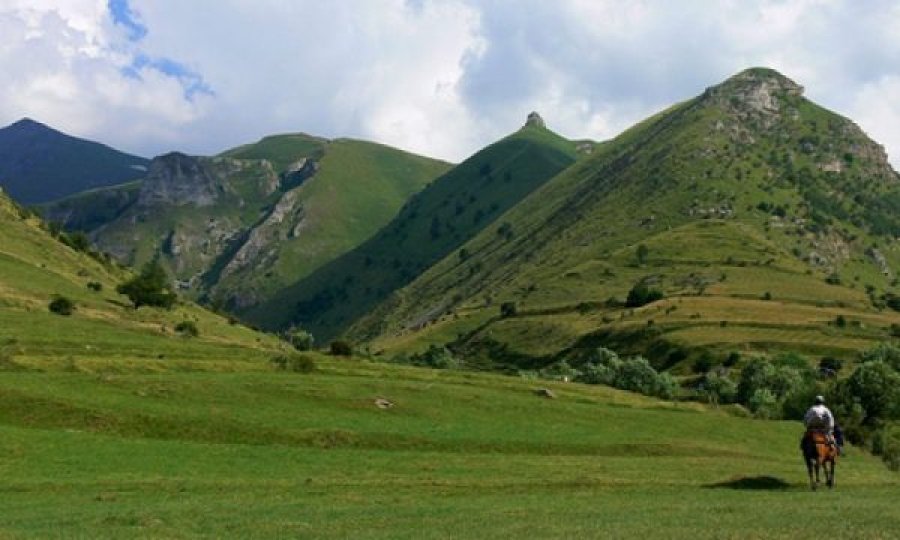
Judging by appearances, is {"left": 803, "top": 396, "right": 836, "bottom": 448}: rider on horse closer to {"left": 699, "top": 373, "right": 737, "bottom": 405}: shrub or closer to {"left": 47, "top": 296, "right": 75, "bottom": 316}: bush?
{"left": 47, "top": 296, "right": 75, "bottom": 316}: bush

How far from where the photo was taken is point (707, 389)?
162250 millimetres

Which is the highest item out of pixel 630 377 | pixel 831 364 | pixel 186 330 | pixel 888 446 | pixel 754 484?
pixel 831 364

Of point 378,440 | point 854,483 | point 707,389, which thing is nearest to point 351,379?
point 378,440

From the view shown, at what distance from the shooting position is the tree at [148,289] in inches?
6161

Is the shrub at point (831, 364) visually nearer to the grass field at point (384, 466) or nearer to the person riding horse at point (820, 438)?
the grass field at point (384, 466)

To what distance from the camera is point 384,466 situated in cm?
4600

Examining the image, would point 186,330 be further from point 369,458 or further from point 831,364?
point 831,364

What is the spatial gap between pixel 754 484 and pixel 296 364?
52.3 m

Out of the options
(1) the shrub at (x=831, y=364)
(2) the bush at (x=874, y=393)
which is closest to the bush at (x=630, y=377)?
(2) the bush at (x=874, y=393)

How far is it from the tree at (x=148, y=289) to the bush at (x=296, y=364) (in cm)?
7592

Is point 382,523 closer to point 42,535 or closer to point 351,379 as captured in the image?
point 42,535

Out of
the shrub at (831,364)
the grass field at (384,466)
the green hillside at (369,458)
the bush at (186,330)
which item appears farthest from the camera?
the shrub at (831,364)

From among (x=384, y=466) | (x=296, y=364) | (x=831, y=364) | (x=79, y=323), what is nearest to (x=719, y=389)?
(x=831, y=364)

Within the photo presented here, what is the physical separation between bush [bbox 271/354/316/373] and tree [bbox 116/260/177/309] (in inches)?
2989
